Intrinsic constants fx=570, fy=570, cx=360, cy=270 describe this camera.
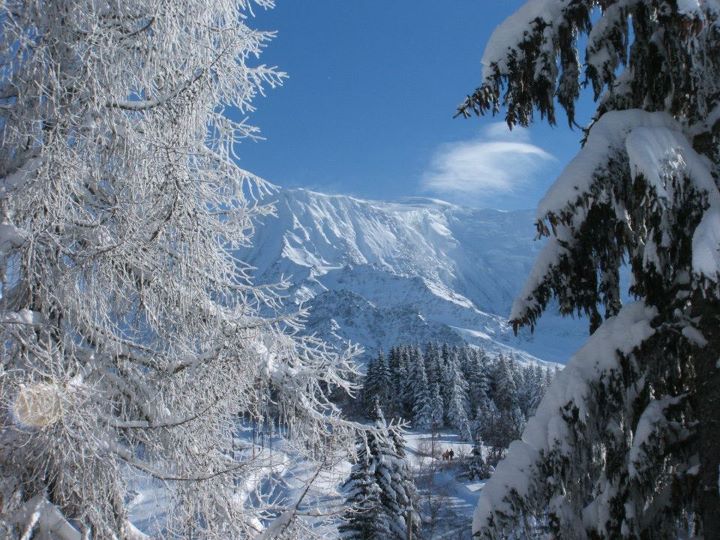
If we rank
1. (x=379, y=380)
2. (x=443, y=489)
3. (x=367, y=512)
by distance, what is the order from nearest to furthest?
(x=367, y=512)
(x=443, y=489)
(x=379, y=380)

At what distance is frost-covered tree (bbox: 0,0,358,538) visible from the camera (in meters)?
4.04

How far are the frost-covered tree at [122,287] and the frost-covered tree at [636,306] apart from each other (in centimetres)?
269

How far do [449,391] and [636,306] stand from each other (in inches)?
3371

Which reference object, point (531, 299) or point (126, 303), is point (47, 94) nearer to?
point (126, 303)

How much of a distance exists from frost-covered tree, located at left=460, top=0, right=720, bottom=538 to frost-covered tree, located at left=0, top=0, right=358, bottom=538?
106 inches

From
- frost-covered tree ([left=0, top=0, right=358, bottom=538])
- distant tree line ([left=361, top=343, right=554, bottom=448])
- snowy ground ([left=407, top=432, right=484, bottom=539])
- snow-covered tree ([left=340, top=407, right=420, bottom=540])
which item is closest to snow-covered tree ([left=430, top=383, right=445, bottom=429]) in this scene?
distant tree line ([left=361, top=343, right=554, bottom=448])

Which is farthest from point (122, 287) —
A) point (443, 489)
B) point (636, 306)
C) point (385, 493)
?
point (443, 489)

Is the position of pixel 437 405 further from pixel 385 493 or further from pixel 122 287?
pixel 122 287

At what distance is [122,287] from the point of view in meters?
4.72

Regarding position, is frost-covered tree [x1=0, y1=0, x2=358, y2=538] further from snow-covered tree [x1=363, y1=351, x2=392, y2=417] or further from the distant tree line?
snow-covered tree [x1=363, y1=351, x2=392, y2=417]

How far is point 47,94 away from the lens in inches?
166

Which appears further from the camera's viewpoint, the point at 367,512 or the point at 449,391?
the point at 449,391

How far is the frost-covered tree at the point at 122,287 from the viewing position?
4.04 m

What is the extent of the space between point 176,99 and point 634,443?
4321mm
